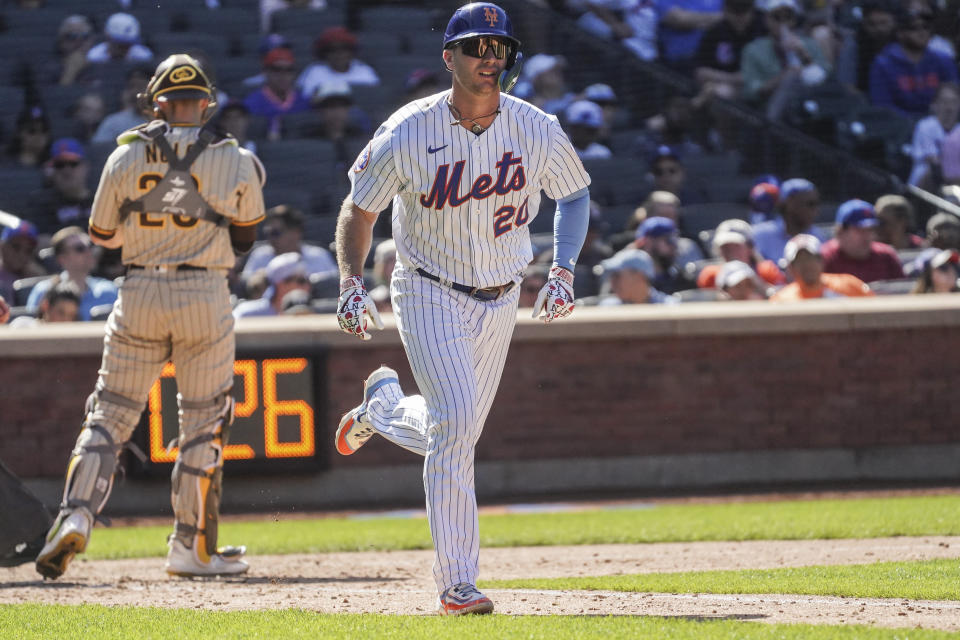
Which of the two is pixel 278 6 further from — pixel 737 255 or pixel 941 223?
pixel 941 223

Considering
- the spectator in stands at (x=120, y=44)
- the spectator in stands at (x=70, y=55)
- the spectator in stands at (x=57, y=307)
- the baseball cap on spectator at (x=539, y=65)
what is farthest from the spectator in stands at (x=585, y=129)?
the spectator in stands at (x=57, y=307)

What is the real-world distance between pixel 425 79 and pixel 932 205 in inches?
192

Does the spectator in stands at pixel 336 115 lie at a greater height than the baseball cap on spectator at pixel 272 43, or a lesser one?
lesser

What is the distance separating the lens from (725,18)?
16016mm

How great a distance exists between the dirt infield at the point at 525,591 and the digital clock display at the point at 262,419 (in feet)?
5.96

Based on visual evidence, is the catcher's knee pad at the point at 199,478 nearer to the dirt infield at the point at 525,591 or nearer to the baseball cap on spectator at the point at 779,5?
the dirt infield at the point at 525,591

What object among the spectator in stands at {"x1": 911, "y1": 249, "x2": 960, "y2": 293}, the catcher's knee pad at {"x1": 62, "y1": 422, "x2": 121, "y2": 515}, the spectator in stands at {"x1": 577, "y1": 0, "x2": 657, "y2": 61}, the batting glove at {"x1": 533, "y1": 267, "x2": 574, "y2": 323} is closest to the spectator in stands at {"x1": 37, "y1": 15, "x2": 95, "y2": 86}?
the spectator in stands at {"x1": 577, "y1": 0, "x2": 657, "y2": 61}

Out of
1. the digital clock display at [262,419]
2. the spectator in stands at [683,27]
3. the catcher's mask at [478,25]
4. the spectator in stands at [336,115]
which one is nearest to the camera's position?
the catcher's mask at [478,25]

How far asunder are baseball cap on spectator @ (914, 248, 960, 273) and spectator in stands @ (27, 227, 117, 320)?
606cm

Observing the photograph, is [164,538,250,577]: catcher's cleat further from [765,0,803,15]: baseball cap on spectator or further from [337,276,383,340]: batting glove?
[765,0,803,15]: baseball cap on spectator

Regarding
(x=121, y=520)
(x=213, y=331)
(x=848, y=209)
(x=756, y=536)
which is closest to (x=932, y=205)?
(x=848, y=209)

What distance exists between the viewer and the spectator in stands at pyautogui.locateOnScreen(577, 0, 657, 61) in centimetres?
1644

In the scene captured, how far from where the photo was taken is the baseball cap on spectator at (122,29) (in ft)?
48.4

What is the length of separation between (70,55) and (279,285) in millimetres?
4990
